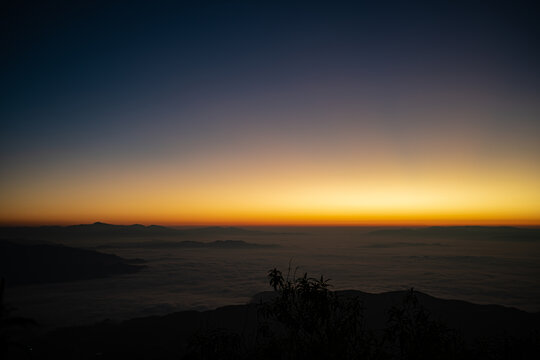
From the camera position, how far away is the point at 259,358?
23.6 ft

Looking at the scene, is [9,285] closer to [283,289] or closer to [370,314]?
[370,314]

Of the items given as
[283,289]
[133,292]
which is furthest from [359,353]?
[133,292]

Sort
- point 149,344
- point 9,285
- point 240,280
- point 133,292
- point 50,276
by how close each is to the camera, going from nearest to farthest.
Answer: point 149,344 < point 133,292 < point 240,280 < point 9,285 < point 50,276

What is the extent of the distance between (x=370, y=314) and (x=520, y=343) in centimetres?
7978

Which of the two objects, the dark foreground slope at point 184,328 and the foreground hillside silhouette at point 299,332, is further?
the dark foreground slope at point 184,328

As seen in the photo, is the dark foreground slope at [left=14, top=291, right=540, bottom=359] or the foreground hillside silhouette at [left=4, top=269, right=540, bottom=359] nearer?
the foreground hillside silhouette at [left=4, top=269, right=540, bottom=359]

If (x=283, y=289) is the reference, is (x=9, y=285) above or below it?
below

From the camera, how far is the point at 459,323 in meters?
74.8

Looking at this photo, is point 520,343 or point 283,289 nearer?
point 283,289

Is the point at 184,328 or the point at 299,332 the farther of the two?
the point at 184,328

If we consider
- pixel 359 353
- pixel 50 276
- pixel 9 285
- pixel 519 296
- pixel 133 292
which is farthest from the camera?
pixel 50 276

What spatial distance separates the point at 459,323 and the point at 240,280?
325 feet

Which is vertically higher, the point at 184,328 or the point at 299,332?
the point at 299,332

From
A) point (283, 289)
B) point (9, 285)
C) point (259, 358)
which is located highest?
point (283, 289)
